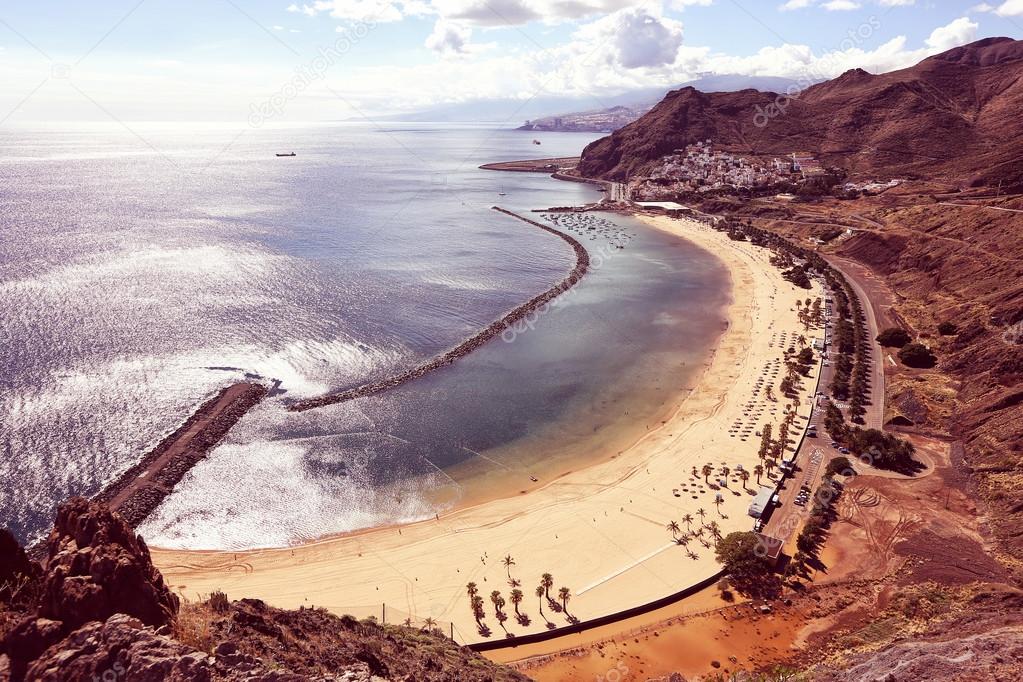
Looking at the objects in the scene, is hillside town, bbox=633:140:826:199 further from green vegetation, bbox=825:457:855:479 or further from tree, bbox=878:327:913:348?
green vegetation, bbox=825:457:855:479

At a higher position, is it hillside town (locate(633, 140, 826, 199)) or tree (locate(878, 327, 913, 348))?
hillside town (locate(633, 140, 826, 199))

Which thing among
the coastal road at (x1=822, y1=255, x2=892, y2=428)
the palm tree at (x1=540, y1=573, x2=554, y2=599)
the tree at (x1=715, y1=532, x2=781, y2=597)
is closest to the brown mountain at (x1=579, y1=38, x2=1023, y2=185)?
the coastal road at (x1=822, y1=255, x2=892, y2=428)

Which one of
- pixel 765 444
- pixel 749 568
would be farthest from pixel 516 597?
pixel 765 444

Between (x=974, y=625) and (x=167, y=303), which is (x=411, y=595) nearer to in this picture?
(x=974, y=625)

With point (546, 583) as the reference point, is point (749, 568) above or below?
above

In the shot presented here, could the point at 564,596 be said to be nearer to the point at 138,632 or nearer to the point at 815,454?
the point at 138,632

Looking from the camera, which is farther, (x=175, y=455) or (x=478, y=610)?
(x=175, y=455)

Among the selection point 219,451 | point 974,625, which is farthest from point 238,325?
point 974,625
